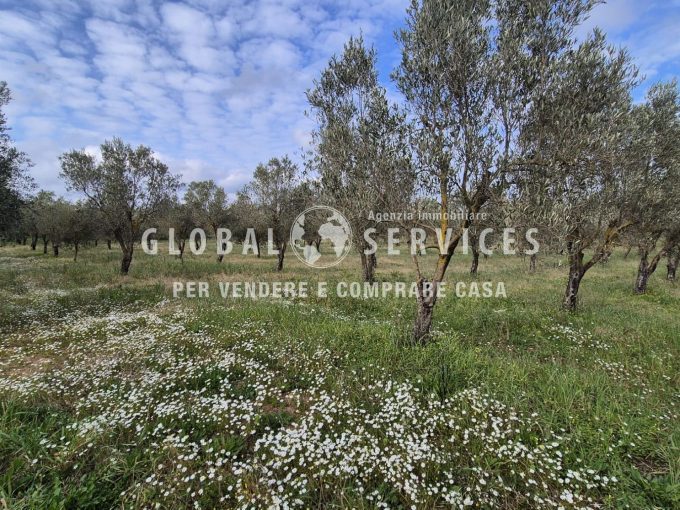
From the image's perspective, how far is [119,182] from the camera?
77.3 feet

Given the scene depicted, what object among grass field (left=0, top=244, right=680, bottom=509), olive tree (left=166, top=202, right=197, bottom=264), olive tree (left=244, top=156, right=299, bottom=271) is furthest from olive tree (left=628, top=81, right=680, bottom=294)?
olive tree (left=166, top=202, right=197, bottom=264)

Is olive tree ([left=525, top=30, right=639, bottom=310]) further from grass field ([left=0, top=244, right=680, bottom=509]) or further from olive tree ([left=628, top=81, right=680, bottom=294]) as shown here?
olive tree ([left=628, top=81, right=680, bottom=294])

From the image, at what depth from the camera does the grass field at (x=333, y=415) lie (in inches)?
177

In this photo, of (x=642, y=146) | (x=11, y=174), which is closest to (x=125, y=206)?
(x=11, y=174)

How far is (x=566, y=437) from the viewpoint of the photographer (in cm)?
527

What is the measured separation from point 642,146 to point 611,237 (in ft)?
14.9

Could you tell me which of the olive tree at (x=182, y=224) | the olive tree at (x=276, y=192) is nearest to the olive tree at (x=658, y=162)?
the olive tree at (x=276, y=192)

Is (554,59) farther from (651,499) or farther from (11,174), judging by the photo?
(11,174)

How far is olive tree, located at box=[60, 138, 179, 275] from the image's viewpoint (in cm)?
2328

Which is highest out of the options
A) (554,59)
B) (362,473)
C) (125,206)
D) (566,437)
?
(554,59)

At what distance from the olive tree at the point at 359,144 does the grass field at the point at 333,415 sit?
4.77m

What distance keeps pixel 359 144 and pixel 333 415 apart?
8.27 metres

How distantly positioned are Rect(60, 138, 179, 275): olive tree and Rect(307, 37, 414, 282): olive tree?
20.4 m

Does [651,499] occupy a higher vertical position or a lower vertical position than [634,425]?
lower
